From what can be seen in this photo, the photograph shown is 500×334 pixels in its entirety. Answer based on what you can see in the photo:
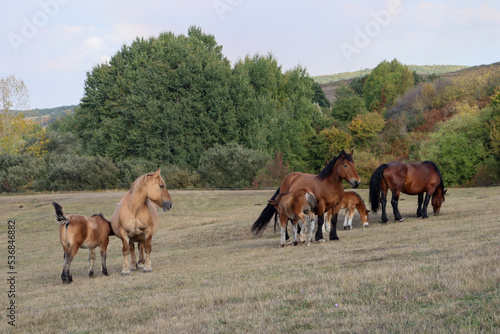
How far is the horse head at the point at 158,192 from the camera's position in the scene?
10.8 m

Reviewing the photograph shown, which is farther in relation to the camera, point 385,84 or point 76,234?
point 385,84

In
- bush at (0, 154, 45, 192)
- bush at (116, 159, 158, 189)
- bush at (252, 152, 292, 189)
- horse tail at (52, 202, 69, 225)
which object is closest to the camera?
horse tail at (52, 202, 69, 225)

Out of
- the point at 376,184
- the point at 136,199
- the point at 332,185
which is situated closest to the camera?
the point at 136,199

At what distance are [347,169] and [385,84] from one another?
299ft

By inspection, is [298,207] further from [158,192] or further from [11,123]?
[11,123]

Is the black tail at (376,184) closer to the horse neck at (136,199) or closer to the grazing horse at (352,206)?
the grazing horse at (352,206)

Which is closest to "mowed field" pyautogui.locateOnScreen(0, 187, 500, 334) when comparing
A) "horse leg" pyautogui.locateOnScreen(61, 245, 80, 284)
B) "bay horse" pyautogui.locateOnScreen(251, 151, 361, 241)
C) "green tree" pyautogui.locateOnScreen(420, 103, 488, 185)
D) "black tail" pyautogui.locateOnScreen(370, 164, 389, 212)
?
"horse leg" pyautogui.locateOnScreen(61, 245, 80, 284)

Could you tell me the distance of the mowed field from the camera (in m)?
5.33

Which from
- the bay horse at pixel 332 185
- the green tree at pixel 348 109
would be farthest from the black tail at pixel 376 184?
the green tree at pixel 348 109

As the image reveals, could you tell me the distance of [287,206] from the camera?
13039 mm

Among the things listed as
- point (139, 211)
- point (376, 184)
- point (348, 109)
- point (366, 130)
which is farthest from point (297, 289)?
point (348, 109)

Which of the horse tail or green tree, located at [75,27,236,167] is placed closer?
the horse tail

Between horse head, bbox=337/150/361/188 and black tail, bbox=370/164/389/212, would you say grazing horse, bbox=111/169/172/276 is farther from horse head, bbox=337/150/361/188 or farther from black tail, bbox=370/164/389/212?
black tail, bbox=370/164/389/212

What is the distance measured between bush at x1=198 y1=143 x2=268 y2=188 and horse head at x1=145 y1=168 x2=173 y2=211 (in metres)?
35.6
